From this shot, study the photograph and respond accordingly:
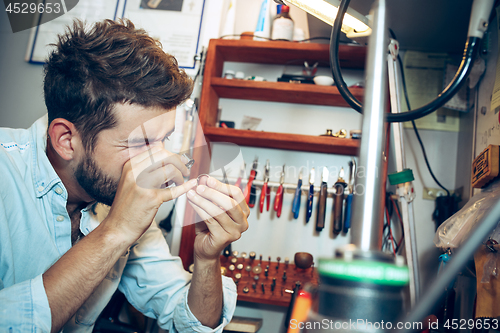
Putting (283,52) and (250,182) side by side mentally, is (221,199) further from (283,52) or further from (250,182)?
(283,52)

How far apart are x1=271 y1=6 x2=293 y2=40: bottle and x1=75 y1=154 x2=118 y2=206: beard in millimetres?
1050

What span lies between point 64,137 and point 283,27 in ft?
3.58

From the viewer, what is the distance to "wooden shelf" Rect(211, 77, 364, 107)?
53.8 inches

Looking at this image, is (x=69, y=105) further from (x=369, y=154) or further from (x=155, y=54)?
(x=369, y=154)

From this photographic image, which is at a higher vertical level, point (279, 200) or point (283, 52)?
point (283, 52)

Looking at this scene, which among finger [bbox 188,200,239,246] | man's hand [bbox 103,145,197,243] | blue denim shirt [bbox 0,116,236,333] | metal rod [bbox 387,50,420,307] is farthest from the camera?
metal rod [bbox 387,50,420,307]

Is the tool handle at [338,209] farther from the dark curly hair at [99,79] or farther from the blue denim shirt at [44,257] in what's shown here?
the dark curly hair at [99,79]

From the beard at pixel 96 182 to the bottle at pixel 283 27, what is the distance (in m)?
1.05

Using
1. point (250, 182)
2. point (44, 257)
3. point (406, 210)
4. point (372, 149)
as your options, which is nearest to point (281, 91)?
point (250, 182)

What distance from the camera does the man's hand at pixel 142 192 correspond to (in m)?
0.68

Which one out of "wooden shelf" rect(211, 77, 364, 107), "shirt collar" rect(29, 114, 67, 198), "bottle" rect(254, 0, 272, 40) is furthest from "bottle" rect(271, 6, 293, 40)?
"shirt collar" rect(29, 114, 67, 198)

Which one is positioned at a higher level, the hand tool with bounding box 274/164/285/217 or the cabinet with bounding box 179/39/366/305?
the cabinet with bounding box 179/39/366/305

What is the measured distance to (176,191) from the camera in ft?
2.28

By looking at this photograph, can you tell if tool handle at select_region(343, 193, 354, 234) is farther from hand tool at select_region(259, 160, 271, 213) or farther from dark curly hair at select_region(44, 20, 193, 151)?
dark curly hair at select_region(44, 20, 193, 151)
